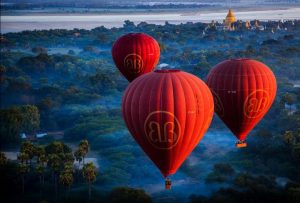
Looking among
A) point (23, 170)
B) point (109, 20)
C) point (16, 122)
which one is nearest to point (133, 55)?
point (23, 170)

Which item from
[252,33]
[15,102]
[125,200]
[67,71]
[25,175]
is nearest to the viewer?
[125,200]

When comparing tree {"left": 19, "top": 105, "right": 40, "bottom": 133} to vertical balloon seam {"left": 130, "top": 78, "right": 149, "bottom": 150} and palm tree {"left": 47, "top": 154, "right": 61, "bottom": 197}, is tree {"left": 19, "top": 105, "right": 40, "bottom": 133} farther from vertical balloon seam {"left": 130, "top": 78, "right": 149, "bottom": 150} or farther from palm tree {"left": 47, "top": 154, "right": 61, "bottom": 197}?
vertical balloon seam {"left": 130, "top": 78, "right": 149, "bottom": 150}

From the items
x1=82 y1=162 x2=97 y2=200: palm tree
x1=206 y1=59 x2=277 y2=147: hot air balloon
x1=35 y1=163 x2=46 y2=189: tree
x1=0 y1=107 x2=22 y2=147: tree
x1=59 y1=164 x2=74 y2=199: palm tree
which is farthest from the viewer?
x1=0 y1=107 x2=22 y2=147: tree

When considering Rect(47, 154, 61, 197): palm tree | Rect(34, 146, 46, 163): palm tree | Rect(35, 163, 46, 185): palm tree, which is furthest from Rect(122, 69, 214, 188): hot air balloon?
Rect(34, 146, 46, 163): palm tree

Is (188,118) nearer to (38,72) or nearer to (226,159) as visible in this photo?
(226,159)

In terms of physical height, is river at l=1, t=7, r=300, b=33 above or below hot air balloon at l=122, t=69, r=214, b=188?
above

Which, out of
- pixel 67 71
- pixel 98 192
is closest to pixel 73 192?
pixel 98 192
